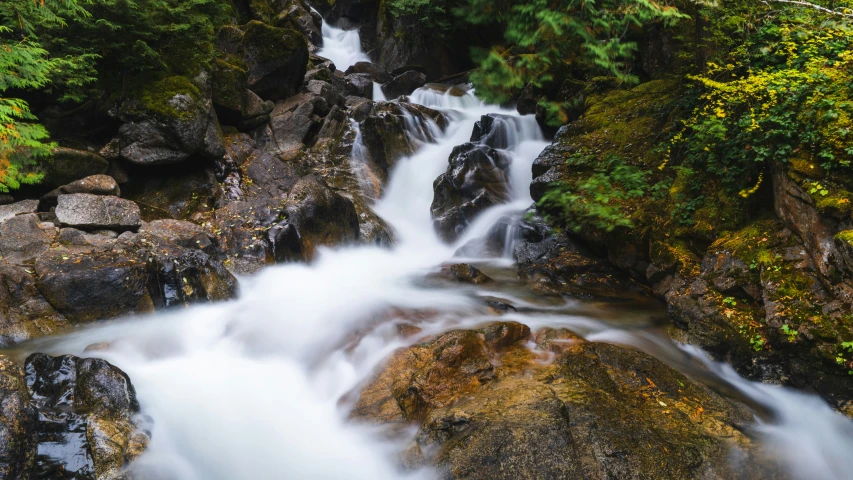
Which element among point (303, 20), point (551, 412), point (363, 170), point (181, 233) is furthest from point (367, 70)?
point (551, 412)

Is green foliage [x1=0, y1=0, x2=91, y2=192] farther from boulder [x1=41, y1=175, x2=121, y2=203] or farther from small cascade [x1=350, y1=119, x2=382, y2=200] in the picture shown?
small cascade [x1=350, y1=119, x2=382, y2=200]

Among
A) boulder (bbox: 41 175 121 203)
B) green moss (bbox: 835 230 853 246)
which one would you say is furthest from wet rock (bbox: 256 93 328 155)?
green moss (bbox: 835 230 853 246)

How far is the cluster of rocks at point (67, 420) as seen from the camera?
10.9 feet

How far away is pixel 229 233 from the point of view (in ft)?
29.1

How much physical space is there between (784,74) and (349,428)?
641 cm

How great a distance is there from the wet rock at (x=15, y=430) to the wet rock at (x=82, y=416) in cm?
7

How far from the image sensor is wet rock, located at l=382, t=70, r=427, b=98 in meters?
19.8

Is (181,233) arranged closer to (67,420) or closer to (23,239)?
(23,239)

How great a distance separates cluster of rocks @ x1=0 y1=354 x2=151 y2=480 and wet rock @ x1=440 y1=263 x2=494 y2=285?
572 centimetres

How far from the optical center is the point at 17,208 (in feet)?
23.8

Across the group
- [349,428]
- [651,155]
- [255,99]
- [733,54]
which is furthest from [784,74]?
[255,99]

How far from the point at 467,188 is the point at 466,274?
381cm

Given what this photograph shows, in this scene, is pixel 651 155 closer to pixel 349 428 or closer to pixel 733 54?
pixel 733 54

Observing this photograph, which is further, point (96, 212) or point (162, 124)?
point (162, 124)
